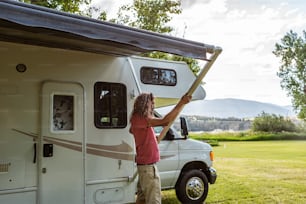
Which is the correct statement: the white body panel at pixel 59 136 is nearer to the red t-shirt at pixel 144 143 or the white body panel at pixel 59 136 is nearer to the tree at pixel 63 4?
the red t-shirt at pixel 144 143

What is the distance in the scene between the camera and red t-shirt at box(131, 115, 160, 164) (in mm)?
3979

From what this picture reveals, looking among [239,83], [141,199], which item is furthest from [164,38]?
[239,83]

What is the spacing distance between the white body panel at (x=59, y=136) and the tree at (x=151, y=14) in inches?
313

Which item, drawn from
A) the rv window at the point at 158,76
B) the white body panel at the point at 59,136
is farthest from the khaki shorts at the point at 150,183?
the rv window at the point at 158,76

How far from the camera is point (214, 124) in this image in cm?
3219

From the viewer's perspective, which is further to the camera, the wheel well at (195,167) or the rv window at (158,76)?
the wheel well at (195,167)

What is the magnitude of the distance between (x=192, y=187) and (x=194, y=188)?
4 cm

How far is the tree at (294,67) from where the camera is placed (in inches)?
963

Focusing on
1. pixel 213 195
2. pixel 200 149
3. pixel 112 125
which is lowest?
pixel 213 195

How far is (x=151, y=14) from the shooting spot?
1255 cm

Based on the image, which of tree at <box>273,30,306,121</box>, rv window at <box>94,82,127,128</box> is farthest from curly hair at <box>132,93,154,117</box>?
tree at <box>273,30,306,121</box>

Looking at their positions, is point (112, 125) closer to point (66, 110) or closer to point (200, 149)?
point (66, 110)

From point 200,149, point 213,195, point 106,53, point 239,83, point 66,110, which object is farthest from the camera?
point 239,83

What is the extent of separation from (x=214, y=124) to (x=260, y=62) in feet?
27.8
